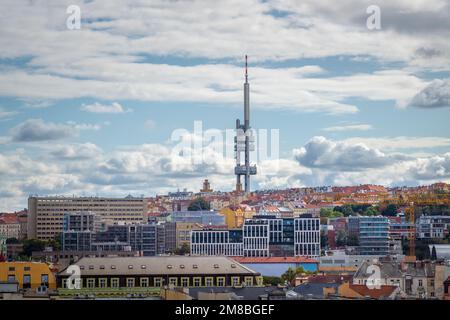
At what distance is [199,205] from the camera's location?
5069 centimetres

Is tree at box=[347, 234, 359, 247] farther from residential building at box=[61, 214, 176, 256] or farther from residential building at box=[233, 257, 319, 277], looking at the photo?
residential building at box=[233, 257, 319, 277]

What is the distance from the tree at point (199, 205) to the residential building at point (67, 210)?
167 inches

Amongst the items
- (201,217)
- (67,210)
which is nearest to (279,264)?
(67,210)

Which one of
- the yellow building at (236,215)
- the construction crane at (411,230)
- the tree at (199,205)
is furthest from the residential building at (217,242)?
the tree at (199,205)

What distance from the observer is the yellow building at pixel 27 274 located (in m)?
15.6

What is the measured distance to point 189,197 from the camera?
183 ft

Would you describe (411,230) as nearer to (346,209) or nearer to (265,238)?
(265,238)

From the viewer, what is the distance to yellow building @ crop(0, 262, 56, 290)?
15.6 meters

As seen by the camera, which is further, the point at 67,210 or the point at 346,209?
the point at 346,209

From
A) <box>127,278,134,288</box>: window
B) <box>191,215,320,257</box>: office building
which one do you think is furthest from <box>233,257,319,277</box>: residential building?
<box>127,278,134,288</box>: window

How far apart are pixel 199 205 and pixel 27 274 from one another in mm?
34784

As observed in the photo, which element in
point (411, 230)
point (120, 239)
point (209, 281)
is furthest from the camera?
point (411, 230)

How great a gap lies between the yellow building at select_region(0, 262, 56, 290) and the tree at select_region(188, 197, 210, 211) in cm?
Answer: 3387
